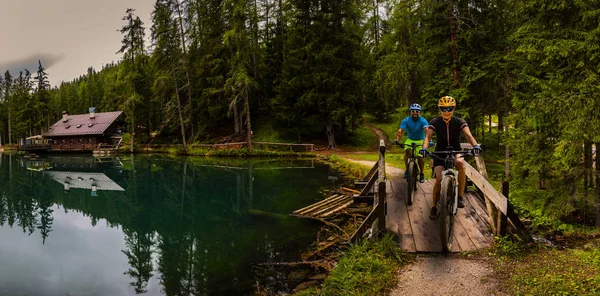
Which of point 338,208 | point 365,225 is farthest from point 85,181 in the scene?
point 365,225

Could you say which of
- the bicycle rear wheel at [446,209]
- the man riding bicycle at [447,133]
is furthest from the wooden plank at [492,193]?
the bicycle rear wheel at [446,209]

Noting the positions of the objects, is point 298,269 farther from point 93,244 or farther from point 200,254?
point 93,244

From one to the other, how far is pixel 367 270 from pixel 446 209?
177 cm

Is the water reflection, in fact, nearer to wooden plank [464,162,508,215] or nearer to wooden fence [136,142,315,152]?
wooden plank [464,162,508,215]

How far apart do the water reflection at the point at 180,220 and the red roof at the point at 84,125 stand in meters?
31.9

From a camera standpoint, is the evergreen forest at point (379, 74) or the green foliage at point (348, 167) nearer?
the evergreen forest at point (379, 74)

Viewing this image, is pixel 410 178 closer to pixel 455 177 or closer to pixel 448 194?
pixel 455 177

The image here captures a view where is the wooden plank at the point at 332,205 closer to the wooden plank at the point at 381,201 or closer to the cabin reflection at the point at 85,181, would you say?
the wooden plank at the point at 381,201

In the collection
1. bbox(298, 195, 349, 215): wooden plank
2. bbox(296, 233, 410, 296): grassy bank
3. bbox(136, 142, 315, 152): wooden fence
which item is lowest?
bbox(298, 195, 349, 215): wooden plank

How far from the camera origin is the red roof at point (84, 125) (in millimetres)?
58397

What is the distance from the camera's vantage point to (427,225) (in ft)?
23.2

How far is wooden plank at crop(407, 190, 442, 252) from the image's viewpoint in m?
6.21

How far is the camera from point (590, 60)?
885 cm

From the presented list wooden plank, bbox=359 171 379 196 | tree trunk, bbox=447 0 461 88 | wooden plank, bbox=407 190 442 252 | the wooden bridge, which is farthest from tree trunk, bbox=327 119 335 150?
wooden plank, bbox=407 190 442 252
